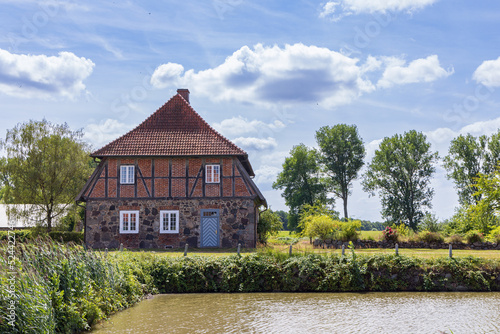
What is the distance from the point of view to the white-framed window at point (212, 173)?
97.1 feet

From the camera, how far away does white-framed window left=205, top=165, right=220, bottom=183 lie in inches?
1165

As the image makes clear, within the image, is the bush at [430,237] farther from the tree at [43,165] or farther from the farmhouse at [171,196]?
the tree at [43,165]

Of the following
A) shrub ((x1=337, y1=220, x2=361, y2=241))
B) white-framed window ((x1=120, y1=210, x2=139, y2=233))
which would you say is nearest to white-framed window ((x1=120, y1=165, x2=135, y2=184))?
white-framed window ((x1=120, y1=210, x2=139, y2=233))

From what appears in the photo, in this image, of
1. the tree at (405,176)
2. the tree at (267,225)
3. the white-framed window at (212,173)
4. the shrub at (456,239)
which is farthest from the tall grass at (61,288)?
the tree at (405,176)

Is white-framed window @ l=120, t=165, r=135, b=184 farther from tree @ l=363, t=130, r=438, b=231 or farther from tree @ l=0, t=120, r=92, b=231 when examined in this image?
tree @ l=363, t=130, r=438, b=231

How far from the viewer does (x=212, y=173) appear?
97.4 feet

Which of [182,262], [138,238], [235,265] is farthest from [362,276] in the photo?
[138,238]

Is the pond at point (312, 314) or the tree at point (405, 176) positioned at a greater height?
the tree at point (405, 176)

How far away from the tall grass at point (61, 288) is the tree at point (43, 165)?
21.0 meters

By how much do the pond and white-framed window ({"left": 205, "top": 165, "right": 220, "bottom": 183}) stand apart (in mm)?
11471

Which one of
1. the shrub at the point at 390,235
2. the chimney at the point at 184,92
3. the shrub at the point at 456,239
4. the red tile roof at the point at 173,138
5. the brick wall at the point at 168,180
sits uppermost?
the chimney at the point at 184,92

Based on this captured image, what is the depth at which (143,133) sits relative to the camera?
30891mm

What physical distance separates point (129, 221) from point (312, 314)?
17036 millimetres

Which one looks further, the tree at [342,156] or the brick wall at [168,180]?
the tree at [342,156]
